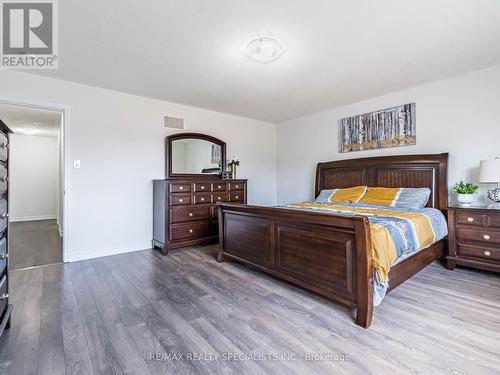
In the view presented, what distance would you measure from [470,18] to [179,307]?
11.0 feet

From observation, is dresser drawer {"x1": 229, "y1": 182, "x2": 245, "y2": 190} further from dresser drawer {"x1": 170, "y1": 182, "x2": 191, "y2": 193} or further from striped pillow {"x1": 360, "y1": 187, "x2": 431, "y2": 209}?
striped pillow {"x1": 360, "y1": 187, "x2": 431, "y2": 209}

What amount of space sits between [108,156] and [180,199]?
3.85 ft

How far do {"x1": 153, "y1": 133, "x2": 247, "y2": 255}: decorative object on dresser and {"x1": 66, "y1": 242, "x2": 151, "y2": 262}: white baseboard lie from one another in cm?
20

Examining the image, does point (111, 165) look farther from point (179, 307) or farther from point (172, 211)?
point (179, 307)

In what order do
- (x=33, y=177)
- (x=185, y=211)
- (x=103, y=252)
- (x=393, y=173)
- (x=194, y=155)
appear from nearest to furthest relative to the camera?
(x=103, y=252)
(x=393, y=173)
(x=185, y=211)
(x=194, y=155)
(x=33, y=177)

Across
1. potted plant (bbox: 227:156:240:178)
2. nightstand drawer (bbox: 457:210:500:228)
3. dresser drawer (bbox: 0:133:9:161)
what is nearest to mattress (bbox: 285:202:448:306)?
nightstand drawer (bbox: 457:210:500:228)

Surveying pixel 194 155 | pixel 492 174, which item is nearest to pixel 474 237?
pixel 492 174

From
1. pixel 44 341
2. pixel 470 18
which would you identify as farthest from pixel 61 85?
pixel 470 18

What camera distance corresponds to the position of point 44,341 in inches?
65.8

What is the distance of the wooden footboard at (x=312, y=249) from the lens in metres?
1.83

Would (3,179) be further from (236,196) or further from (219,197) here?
(236,196)

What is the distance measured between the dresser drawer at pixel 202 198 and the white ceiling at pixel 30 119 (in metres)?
2.52

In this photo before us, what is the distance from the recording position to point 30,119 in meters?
5.05

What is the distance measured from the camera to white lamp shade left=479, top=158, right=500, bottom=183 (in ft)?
8.73
